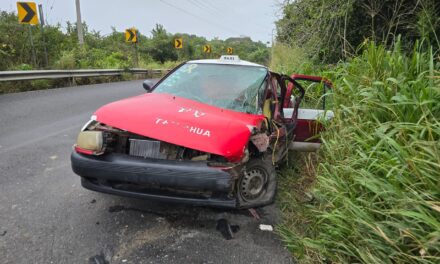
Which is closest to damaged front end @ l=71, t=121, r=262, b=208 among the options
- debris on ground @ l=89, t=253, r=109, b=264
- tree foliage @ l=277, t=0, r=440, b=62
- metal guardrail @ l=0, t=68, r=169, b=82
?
debris on ground @ l=89, t=253, r=109, b=264

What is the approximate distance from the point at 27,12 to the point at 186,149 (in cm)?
1021

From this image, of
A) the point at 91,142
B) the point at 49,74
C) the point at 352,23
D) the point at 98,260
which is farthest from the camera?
the point at 49,74

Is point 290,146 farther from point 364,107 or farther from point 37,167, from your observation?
point 37,167

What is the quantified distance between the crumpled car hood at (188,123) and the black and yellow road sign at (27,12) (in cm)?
922

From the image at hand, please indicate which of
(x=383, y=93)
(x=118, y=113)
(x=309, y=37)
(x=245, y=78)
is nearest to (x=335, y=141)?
(x=383, y=93)

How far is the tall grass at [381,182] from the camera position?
1.84 meters

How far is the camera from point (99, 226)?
2709 millimetres

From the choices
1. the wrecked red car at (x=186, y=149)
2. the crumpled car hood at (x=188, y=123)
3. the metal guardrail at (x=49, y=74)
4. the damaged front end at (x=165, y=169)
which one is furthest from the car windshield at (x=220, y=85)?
the metal guardrail at (x=49, y=74)

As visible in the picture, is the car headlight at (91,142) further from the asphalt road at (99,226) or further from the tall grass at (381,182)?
the tall grass at (381,182)

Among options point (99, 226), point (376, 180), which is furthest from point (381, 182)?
point (99, 226)

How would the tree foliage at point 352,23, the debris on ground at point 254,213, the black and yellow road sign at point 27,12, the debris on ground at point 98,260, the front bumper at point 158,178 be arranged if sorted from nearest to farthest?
the debris on ground at point 98,260
the front bumper at point 158,178
the debris on ground at point 254,213
the tree foliage at point 352,23
the black and yellow road sign at point 27,12

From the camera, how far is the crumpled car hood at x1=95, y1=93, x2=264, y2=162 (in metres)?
2.59

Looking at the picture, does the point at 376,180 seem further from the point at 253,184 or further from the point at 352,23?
the point at 352,23

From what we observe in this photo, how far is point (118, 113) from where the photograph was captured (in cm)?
298
